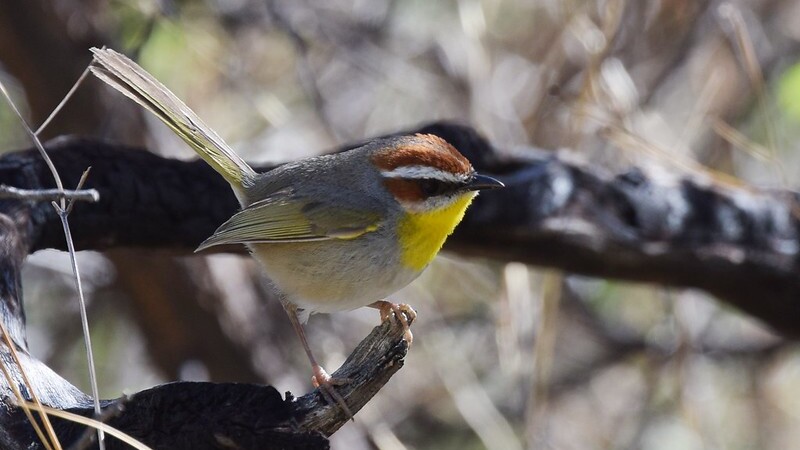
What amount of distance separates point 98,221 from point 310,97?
313cm

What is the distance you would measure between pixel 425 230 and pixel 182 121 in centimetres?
99

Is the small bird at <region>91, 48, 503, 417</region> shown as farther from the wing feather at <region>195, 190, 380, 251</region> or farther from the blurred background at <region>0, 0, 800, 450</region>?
the blurred background at <region>0, 0, 800, 450</region>

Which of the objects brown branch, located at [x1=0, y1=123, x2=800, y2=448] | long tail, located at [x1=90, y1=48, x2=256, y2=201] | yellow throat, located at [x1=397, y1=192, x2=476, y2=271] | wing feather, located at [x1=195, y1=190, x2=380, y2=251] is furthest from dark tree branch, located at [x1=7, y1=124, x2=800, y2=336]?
yellow throat, located at [x1=397, y1=192, x2=476, y2=271]

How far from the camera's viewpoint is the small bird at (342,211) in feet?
11.3

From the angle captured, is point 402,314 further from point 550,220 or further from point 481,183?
point 550,220

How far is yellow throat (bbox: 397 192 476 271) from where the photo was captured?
3.49m

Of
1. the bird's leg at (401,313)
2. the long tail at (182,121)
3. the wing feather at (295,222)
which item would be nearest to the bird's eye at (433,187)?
the wing feather at (295,222)

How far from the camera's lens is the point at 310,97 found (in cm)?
648

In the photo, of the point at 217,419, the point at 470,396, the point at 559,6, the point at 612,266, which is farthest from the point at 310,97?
the point at 217,419

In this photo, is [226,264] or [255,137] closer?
[226,264]

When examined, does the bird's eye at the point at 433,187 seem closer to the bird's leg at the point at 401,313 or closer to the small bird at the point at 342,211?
the small bird at the point at 342,211

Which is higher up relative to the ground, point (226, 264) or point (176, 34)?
point (176, 34)

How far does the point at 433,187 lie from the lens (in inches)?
139

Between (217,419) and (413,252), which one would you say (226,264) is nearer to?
(413,252)
